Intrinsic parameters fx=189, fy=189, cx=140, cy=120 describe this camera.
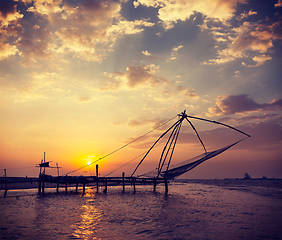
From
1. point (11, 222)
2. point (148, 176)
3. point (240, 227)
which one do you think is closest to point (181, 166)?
point (148, 176)

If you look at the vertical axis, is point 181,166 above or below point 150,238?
above

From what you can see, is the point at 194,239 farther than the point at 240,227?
No

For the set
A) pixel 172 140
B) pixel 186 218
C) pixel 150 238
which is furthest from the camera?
pixel 172 140

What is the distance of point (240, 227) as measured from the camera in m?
13.0

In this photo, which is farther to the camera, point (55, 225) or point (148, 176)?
point (148, 176)

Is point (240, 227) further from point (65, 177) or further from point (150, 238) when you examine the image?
point (65, 177)

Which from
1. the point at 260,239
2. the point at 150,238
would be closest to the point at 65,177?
the point at 150,238

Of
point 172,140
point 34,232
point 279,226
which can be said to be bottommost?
point 279,226

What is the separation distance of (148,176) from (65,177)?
49.4 ft

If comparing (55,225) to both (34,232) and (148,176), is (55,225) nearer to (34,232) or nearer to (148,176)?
(34,232)

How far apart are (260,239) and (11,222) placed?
15809mm

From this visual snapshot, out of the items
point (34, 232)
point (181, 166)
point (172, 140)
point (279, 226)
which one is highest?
point (172, 140)

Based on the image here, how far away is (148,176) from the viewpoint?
29.3 m

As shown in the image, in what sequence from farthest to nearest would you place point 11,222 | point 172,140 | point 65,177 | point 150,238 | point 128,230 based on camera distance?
point 65,177 < point 172,140 < point 11,222 < point 128,230 < point 150,238
